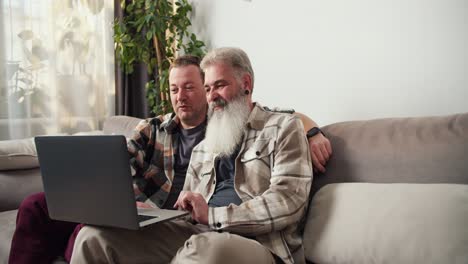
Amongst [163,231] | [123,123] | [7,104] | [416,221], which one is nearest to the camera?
[416,221]

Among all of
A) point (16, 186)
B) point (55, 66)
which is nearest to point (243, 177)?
point (16, 186)

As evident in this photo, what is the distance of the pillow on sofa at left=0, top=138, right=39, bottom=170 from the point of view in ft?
7.37

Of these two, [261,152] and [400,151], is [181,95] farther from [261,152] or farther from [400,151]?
[400,151]

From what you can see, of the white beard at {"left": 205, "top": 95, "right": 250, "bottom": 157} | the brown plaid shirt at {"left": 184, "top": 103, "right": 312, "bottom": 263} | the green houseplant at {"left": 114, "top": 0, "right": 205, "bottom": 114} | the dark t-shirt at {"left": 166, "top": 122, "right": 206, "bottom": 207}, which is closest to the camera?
the brown plaid shirt at {"left": 184, "top": 103, "right": 312, "bottom": 263}

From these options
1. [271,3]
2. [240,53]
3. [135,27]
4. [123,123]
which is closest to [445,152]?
[240,53]

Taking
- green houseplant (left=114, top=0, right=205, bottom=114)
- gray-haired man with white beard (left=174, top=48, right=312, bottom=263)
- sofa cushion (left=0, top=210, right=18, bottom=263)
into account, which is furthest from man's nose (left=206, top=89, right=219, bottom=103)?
green houseplant (left=114, top=0, right=205, bottom=114)

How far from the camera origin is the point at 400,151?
140cm

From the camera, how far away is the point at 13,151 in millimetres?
2283

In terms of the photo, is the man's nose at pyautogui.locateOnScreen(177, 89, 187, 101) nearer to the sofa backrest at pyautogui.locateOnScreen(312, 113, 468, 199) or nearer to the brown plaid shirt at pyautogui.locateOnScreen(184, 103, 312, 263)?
the brown plaid shirt at pyautogui.locateOnScreen(184, 103, 312, 263)

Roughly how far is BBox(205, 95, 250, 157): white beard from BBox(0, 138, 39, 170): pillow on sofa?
3.54 ft

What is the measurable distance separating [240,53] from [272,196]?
1.97 feet

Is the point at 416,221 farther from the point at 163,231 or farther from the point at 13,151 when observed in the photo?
the point at 13,151

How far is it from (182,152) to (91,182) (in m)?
0.69

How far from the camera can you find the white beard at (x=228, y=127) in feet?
5.52
